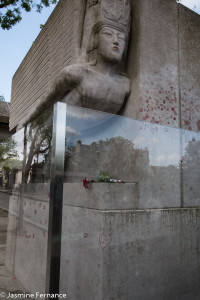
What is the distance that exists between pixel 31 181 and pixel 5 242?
134 centimetres

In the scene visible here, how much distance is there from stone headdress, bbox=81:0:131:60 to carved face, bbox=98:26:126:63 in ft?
0.29

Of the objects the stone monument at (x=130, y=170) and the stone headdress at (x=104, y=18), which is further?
the stone headdress at (x=104, y=18)

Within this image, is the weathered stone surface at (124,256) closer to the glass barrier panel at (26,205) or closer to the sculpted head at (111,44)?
the glass barrier panel at (26,205)

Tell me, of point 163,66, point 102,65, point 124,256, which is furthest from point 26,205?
point 163,66

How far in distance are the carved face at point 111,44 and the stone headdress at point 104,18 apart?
0.09m

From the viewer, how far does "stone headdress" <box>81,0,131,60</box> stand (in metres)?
3.45

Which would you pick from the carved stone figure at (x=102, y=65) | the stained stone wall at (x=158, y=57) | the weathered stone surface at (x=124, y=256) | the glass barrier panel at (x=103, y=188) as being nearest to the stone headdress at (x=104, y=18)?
the carved stone figure at (x=102, y=65)

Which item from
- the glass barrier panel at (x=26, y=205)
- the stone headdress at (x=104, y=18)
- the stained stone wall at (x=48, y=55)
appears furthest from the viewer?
the stained stone wall at (x=48, y=55)

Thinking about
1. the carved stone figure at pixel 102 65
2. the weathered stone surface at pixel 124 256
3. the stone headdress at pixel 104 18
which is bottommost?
the weathered stone surface at pixel 124 256

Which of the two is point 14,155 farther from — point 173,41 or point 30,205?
point 173,41

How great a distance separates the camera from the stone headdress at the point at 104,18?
11.3 ft

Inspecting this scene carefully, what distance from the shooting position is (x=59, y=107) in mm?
2461

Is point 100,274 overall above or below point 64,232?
below

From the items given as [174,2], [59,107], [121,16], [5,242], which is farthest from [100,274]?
[174,2]
